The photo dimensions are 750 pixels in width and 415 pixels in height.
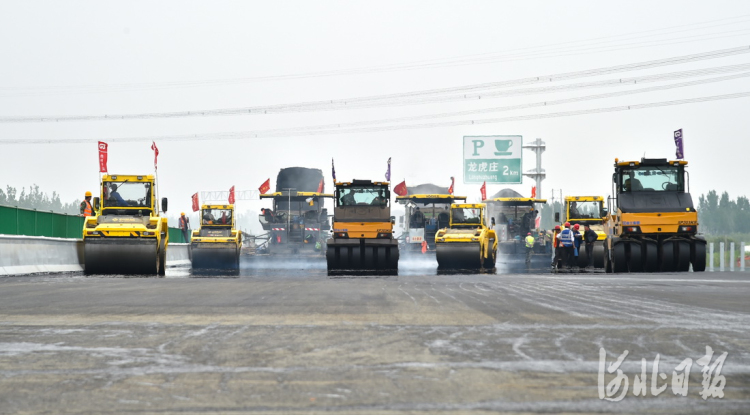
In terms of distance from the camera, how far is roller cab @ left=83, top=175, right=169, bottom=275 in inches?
937

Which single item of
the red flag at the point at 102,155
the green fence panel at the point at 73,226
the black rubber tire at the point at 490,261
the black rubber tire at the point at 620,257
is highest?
the red flag at the point at 102,155

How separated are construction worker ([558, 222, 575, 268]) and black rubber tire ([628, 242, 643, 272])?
12.8ft

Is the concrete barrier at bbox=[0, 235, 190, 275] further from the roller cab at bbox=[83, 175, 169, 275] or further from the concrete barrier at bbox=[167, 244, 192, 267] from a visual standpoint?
the concrete barrier at bbox=[167, 244, 192, 267]

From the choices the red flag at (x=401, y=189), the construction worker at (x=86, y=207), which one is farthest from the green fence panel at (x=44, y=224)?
the red flag at (x=401, y=189)

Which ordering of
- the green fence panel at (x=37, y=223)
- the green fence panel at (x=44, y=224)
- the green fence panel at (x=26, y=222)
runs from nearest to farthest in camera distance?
the green fence panel at (x=37, y=223), the green fence panel at (x=26, y=222), the green fence panel at (x=44, y=224)

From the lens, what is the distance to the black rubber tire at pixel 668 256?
26172 millimetres

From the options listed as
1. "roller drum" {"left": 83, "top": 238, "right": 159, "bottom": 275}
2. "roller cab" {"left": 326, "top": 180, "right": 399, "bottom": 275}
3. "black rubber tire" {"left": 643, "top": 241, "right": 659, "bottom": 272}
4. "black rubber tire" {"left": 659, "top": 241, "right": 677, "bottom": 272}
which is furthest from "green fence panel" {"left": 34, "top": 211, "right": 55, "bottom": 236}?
"black rubber tire" {"left": 659, "top": 241, "right": 677, "bottom": 272}

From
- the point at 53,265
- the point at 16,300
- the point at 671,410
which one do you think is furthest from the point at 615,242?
the point at 671,410

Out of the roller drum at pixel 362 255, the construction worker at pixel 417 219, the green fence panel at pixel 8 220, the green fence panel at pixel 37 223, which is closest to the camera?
the green fence panel at pixel 8 220

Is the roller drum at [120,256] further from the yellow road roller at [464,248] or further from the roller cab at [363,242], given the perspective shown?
the yellow road roller at [464,248]

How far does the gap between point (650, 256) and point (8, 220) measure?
61.5 ft

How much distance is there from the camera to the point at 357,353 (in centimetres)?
648

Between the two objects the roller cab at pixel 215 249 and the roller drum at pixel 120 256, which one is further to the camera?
the roller cab at pixel 215 249

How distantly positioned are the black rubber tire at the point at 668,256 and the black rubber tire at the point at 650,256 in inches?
7.6
